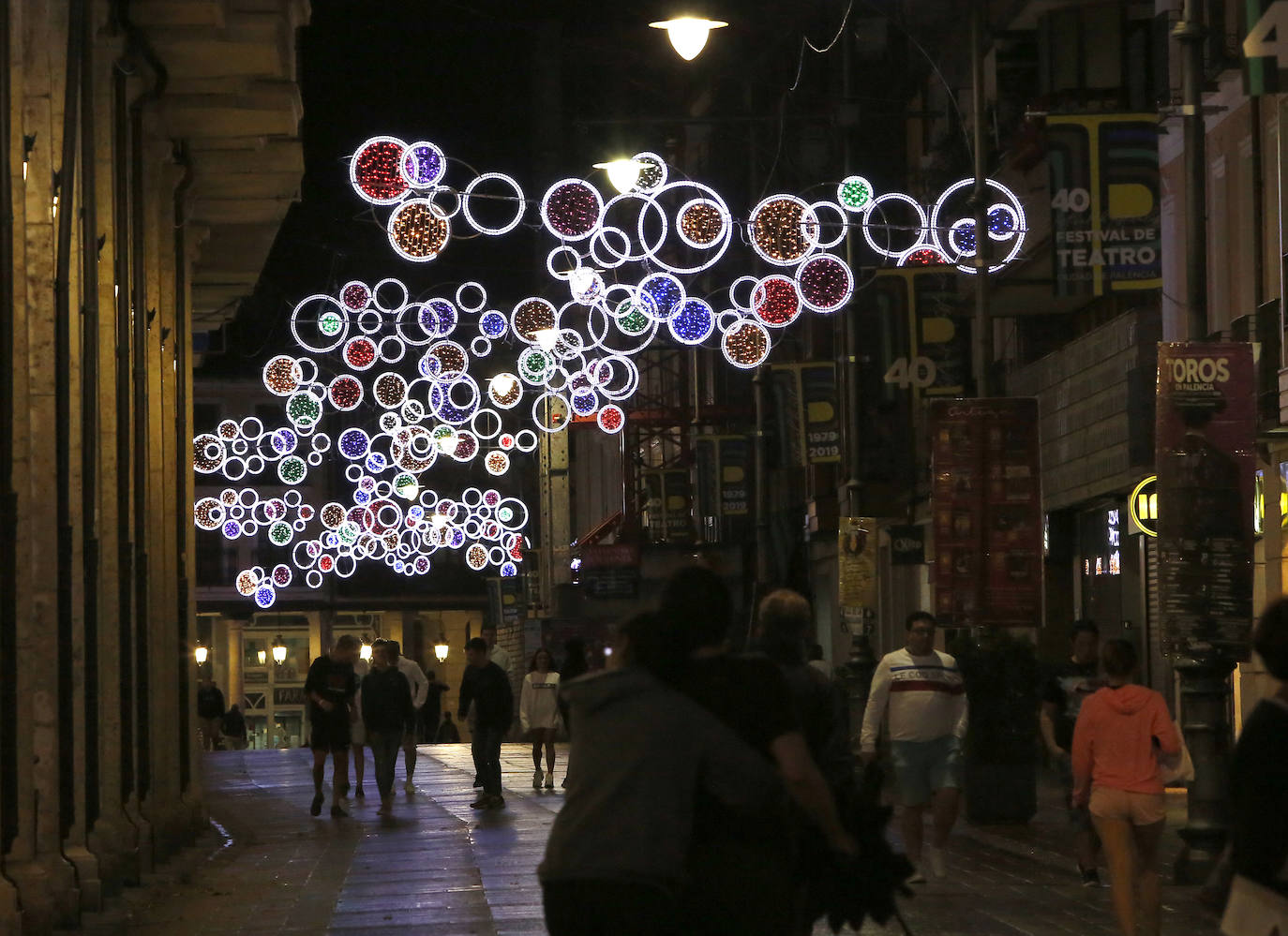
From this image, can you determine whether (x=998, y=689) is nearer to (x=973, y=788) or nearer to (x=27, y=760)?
(x=973, y=788)

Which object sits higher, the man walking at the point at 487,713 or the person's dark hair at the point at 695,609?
the person's dark hair at the point at 695,609

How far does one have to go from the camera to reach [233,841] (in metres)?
21.7

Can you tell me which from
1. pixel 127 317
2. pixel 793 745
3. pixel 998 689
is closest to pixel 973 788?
pixel 998 689

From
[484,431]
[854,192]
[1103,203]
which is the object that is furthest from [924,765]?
[484,431]

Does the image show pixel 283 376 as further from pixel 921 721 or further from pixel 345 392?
pixel 921 721

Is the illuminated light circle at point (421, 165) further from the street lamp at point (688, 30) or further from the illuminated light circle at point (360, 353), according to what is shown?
the illuminated light circle at point (360, 353)

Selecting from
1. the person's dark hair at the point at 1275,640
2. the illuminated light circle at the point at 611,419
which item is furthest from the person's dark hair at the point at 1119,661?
the illuminated light circle at the point at 611,419

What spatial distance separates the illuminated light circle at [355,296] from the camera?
103ft

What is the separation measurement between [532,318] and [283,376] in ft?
22.9

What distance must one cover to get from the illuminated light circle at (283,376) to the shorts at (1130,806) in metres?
25.4

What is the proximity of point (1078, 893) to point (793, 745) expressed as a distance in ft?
29.0

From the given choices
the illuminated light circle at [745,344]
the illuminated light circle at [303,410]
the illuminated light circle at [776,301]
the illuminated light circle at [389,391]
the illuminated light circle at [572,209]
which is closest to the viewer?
the illuminated light circle at [572,209]

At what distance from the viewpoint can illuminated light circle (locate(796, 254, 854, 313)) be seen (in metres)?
23.6

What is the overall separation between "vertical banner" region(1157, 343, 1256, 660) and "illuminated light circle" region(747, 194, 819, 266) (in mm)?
7562
